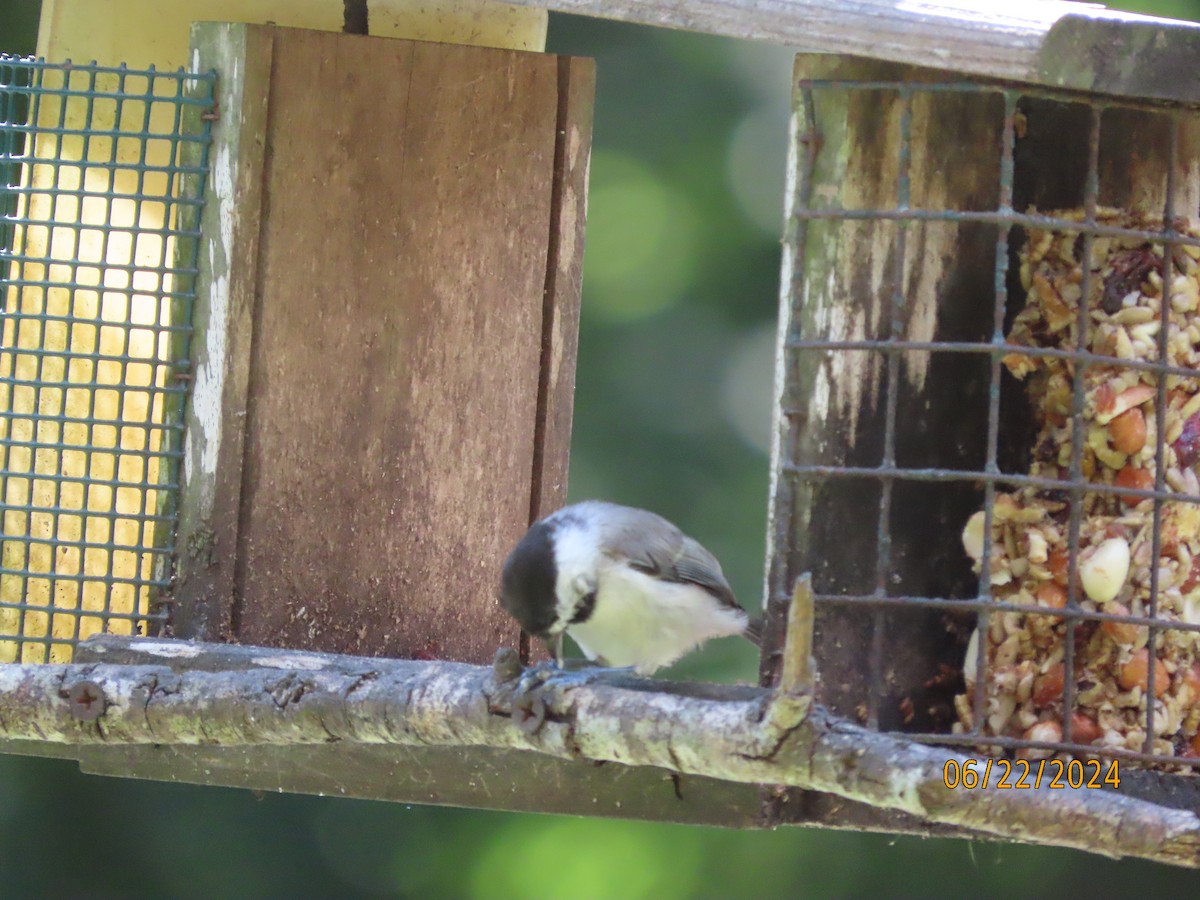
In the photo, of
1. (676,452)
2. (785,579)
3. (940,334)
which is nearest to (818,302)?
(940,334)

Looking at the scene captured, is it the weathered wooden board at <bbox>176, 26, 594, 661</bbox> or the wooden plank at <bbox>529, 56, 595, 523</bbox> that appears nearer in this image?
the weathered wooden board at <bbox>176, 26, 594, 661</bbox>

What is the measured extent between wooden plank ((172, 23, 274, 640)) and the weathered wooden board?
0.01m

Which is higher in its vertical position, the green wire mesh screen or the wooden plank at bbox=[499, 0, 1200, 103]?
the wooden plank at bbox=[499, 0, 1200, 103]

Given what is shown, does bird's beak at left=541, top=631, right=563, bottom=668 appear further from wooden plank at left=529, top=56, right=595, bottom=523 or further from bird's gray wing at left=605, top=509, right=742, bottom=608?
wooden plank at left=529, top=56, right=595, bottom=523

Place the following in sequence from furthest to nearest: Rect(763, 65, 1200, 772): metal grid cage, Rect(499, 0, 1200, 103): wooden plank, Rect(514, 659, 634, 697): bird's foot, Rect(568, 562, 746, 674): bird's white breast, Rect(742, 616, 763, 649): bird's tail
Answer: Rect(742, 616, 763, 649): bird's tail
Rect(568, 562, 746, 674): bird's white breast
Rect(763, 65, 1200, 772): metal grid cage
Rect(499, 0, 1200, 103): wooden plank
Rect(514, 659, 634, 697): bird's foot

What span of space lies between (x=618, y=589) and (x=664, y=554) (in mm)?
226

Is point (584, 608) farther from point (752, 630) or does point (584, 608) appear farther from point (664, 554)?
point (752, 630)

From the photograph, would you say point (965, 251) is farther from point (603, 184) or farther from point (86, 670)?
point (603, 184)

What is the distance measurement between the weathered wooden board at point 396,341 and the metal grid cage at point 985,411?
3.15 ft

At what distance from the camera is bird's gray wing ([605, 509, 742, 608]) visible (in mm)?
4391

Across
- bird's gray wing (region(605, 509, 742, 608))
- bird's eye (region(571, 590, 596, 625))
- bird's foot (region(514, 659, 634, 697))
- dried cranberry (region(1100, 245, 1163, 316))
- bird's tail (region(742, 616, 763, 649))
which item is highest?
dried cranberry (region(1100, 245, 1163, 316))

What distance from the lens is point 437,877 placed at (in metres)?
7.52

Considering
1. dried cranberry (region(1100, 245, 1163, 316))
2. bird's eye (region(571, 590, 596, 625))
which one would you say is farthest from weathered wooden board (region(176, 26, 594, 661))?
dried cranberry (region(1100, 245, 1163, 316))

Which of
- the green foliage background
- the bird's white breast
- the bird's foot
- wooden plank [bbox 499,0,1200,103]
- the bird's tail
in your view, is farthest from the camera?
the green foliage background
